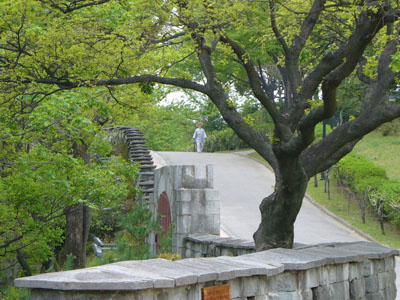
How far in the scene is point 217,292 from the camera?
5.46 m

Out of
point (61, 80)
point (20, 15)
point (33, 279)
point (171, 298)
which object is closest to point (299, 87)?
point (61, 80)

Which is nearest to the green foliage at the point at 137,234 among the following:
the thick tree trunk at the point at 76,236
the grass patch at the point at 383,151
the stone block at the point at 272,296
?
the thick tree trunk at the point at 76,236

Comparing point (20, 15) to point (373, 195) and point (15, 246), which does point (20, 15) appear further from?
point (373, 195)

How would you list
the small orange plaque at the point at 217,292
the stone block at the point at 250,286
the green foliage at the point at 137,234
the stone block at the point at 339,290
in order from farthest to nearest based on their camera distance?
1. the green foliage at the point at 137,234
2. the stone block at the point at 339,290
3. the stone block at the point at 250,286
4. the small orange plaque at the point at 217,292

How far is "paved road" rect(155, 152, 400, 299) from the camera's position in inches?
672

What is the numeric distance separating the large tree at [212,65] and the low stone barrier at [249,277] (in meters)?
1.43

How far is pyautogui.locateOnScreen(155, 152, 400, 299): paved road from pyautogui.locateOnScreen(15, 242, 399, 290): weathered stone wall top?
220 inches

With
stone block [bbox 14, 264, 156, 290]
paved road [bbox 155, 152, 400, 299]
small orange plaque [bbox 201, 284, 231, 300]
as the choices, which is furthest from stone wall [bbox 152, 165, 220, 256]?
stone block [bbox 14, 264, 156, 290]

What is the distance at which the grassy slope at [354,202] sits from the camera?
18.1 m

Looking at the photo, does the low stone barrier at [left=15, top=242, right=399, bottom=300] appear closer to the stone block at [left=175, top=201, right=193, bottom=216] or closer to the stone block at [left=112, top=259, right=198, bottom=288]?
the stone block at [left=112, top=259, right=198, bottom=288]

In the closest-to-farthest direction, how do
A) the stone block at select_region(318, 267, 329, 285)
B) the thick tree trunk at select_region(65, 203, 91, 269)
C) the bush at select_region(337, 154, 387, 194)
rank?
the stone block at select_region(318, 267, 329, 285) → the thick tree trunk at select_region(65, 203, 91, 269) → the bush at select_region(337, 154, 387, 194)

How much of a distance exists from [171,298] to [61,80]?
614cm

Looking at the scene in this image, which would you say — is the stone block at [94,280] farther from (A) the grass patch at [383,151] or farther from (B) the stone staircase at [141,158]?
(A) the grass patch at [383,151]

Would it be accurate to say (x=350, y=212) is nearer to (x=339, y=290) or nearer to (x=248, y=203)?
(x=248, y=203)
